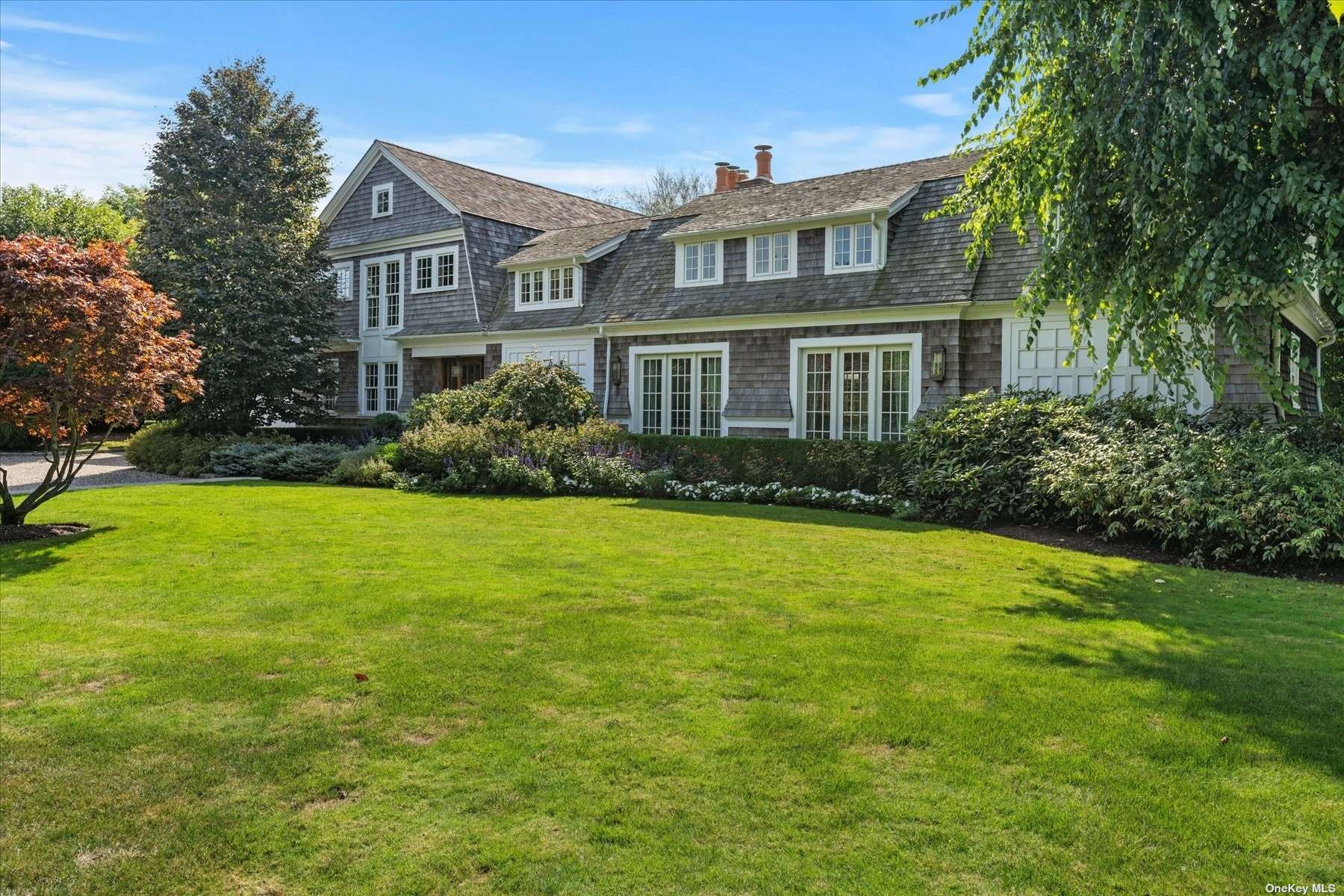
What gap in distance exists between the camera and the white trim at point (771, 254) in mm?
16672

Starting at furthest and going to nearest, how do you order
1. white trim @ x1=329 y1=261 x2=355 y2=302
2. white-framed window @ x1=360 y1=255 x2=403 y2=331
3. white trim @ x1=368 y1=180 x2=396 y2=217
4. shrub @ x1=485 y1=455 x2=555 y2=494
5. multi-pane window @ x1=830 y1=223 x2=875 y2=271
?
1. white trim @ x1=329 y1=261 x2=355 y2=302
2. white-framed window @ x1=360 y1=255 x2=403 y2=331
3. white trim @ x1=368 y1=180 x2=396 y2=217
4. multi-pane window @ x1=830 y1=223 x2=875 y2=271
5. shrub @ x1=485 y1=455 x2=555 y2=494

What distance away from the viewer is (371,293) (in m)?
24.2

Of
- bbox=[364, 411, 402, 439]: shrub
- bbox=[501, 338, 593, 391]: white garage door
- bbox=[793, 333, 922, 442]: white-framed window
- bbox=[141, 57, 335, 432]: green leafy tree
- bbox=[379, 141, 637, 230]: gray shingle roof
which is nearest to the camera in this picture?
bbox=[793, 333, 922, 442]: white-framed window

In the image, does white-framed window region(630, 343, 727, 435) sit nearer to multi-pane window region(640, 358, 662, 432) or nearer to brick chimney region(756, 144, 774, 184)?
multi-pane window region(640, 358, 662, 432)

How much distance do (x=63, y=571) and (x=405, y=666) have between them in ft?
15.5

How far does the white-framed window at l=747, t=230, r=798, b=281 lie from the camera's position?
54.8 feet

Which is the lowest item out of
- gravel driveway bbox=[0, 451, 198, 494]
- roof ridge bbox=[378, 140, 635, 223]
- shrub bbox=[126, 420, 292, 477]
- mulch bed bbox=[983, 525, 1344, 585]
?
mulch bed bbox=[983, 525, 1344, 585]

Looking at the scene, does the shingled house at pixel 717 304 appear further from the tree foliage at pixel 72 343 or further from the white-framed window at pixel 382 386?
the tree foliage at pixel 72 343

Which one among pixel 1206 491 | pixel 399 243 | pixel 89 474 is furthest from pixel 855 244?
pixel 89 474

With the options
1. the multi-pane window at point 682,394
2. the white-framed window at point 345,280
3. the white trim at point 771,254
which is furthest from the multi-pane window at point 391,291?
the white trim at point 771,254

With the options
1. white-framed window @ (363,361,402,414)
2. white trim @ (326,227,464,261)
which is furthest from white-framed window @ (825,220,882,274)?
white-framed window @ (363,361,402,414)

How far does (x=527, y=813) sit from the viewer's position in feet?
10.0

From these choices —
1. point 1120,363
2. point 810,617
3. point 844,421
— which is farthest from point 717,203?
point 810,617

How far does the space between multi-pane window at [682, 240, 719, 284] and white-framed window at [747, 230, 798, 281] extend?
3.01 ft
